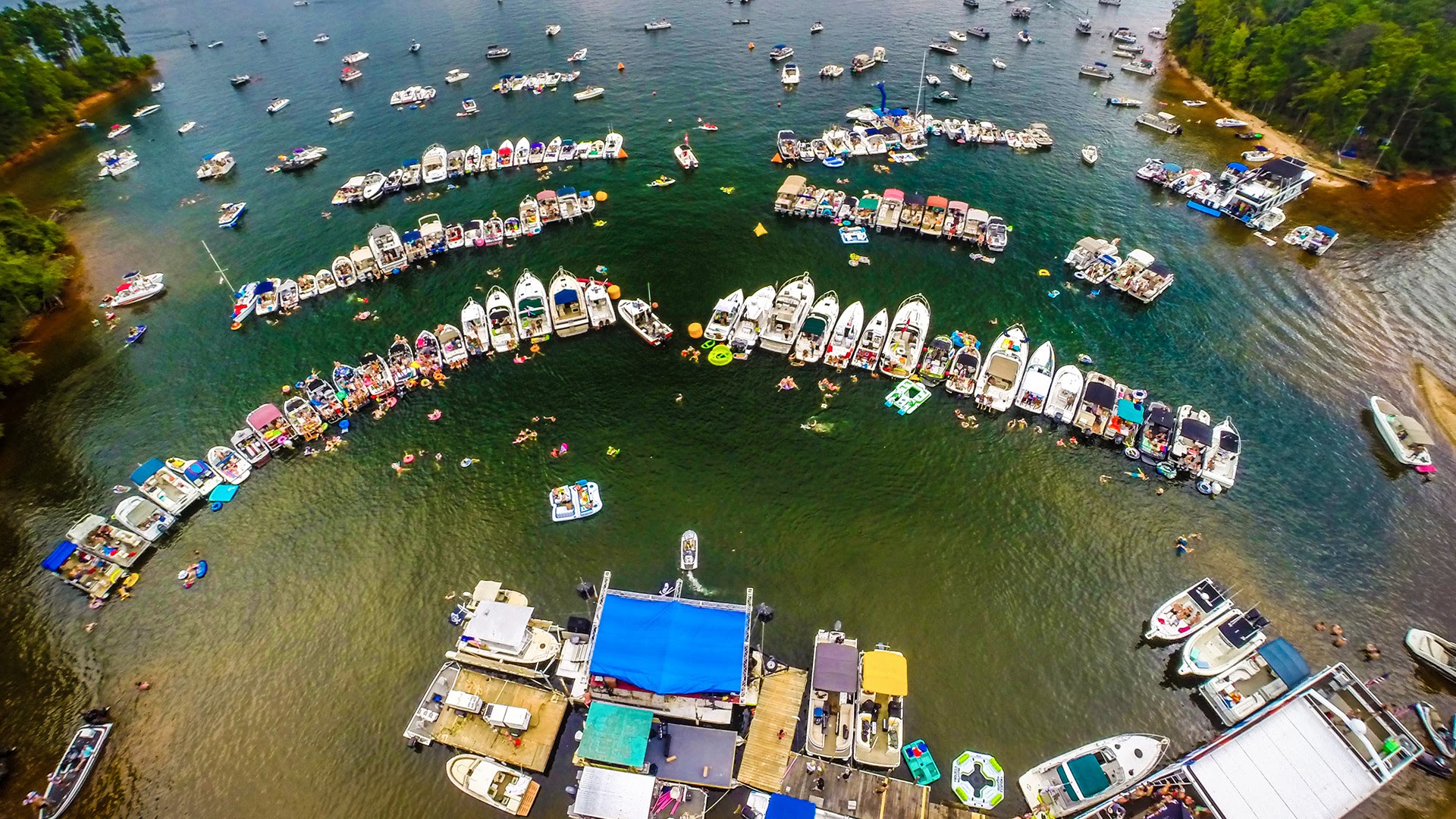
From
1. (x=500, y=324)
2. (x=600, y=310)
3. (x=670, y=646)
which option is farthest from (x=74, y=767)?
(x=600, y=310)

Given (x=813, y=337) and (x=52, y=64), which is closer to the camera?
(x=813, y=337)

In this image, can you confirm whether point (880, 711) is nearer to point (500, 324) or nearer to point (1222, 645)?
point (1222, 645)

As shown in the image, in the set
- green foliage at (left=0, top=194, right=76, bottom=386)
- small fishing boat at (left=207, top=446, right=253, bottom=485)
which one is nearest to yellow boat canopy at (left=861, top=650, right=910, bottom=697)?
small fishing boat at (left=207, top=446, right=253, bottom=485)

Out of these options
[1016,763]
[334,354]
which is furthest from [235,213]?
[1016,763]

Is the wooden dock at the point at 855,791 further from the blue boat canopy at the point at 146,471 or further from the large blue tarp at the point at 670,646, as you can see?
the blue boat canopy at the point at 146,471

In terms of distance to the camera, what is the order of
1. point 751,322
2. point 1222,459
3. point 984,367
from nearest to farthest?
point 1222,459 → point 984,367 → point 751,322
